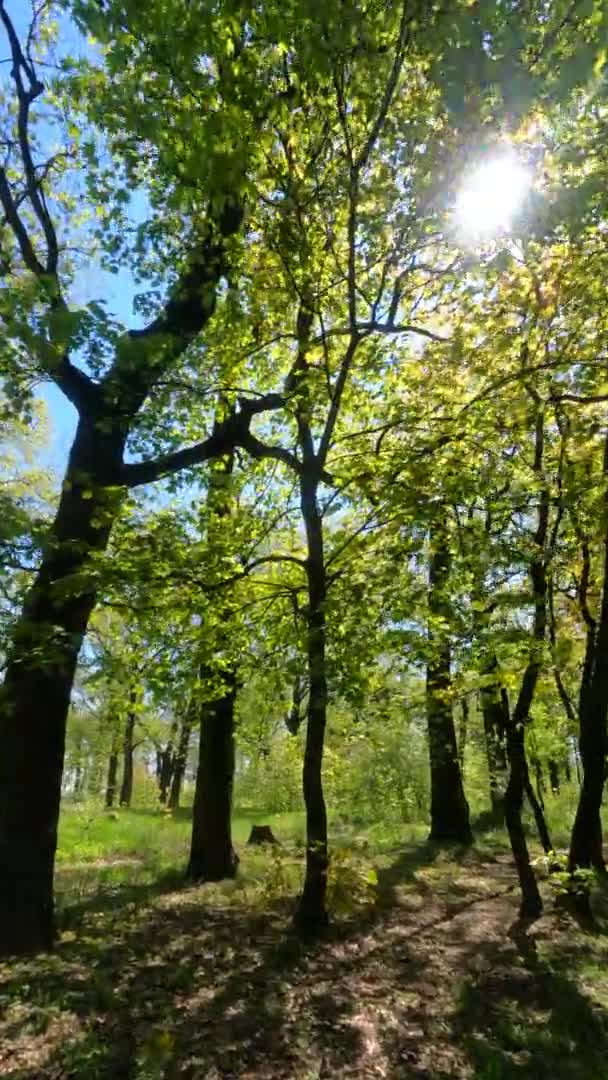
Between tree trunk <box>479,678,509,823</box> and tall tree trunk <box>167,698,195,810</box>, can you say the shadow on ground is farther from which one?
tall tree trunk <box>167,698,195,810</box>

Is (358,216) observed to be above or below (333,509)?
above

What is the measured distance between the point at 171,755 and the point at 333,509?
32.8 metres

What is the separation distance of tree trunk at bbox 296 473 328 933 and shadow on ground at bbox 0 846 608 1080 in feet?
1.14

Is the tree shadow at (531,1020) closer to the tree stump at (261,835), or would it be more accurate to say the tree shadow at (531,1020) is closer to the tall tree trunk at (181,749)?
the tall tree trunk at (181,749)

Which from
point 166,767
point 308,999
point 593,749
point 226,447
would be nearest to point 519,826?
point 593,749

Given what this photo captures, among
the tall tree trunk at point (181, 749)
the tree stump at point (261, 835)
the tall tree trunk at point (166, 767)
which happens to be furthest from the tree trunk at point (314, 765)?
the tall tree trunk at point (166, 767)

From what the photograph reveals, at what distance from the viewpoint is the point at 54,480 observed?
1820 cm

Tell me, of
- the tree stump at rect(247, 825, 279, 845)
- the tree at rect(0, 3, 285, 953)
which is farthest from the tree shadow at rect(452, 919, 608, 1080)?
the tree stump at rect(247, 825, 279, 845)

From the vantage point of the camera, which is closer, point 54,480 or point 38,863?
point 38,863

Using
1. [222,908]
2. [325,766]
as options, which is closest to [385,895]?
[222,908]

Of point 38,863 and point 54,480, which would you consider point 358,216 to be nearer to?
point 38,863

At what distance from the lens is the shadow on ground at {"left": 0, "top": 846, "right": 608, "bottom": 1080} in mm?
4613

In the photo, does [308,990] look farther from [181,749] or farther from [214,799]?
[181,749]

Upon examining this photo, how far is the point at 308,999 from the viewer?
18.7 feet
